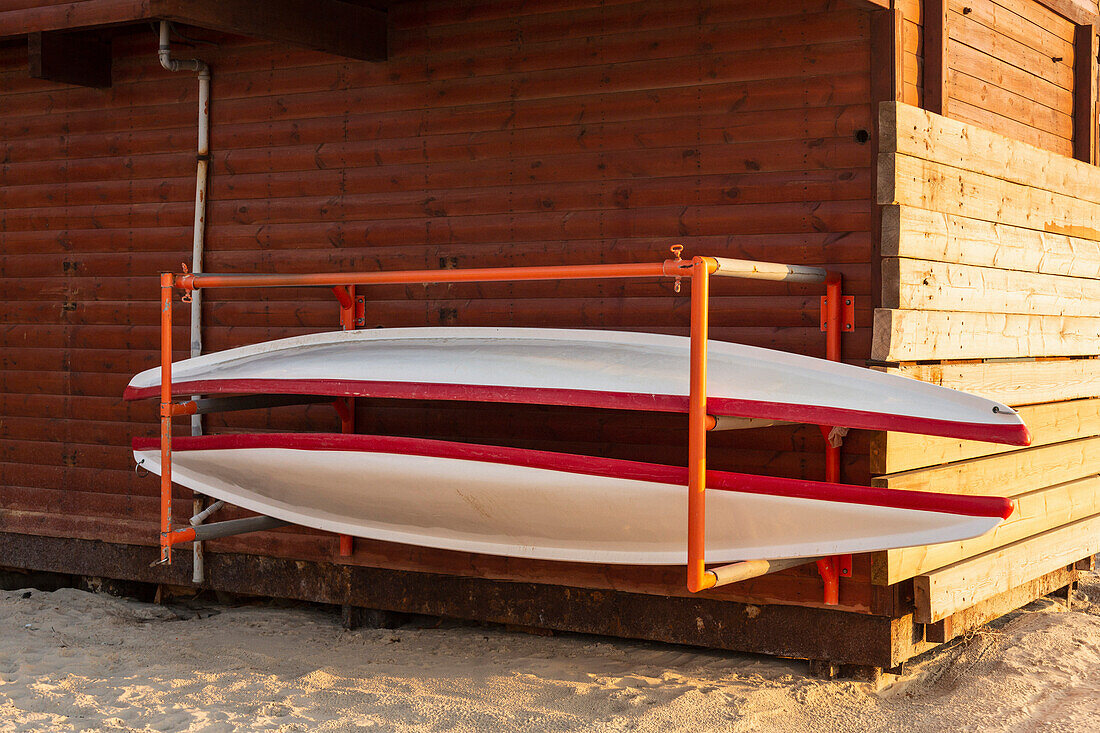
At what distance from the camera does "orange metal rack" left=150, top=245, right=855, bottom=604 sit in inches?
140

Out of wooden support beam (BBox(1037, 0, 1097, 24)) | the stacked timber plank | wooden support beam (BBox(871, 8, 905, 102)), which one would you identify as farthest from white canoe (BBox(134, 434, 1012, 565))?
wooden support beam (BBox(1037, 0, 1097, 24))

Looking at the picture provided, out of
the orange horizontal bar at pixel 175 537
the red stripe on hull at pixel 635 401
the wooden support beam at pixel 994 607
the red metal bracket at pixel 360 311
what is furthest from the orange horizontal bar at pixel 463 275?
the wooden support beam at pixel 994 607

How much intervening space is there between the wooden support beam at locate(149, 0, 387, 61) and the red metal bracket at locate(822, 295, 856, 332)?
2370 millimetres

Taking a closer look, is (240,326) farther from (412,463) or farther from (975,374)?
(975,374)

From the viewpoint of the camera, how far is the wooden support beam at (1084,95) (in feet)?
19.1

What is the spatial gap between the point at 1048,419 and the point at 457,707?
3.10m

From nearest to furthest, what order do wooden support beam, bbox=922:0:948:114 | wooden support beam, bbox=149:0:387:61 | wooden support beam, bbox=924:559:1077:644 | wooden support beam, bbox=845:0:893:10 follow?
wooden support beam, bbox=845:0:893:10
wooden support beam, bbox=922:0:948:114
wooden support beam, bbox=149:0:387:61
wooden support beam, bbox=924:559:1077:644

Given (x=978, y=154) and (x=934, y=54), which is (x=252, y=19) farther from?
(x=978, y=154)

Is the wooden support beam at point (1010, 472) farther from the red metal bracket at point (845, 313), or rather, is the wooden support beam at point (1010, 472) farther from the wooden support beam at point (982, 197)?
the wooden support beam at point (982, 197)

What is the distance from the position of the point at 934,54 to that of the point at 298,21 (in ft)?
8.92

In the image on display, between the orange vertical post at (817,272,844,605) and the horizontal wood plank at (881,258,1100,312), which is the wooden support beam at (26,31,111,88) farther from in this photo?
the horizontal wood plank at (881,258,1100,312)

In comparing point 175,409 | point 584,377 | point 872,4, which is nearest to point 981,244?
point 872,4

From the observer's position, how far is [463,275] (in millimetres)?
4176

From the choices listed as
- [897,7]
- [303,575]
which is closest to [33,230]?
[303,575]
